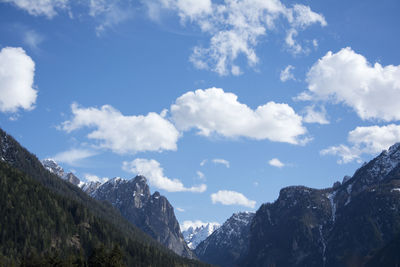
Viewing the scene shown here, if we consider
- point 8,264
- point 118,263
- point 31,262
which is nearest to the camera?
point 118,263

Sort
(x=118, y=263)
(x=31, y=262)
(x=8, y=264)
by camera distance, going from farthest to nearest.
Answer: (x=8, y=264) < (x=31, y=262) < (x=118, y=263)

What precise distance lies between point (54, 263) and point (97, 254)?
1422cm

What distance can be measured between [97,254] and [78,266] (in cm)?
2106

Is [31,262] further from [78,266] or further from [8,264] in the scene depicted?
[8,264]

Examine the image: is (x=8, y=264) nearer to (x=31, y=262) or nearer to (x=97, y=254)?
(x=31, y=262)

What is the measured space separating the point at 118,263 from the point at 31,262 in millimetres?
31385

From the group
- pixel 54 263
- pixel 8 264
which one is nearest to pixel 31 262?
pixel 54 263

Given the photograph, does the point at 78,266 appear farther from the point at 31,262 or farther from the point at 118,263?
the point at 118,263

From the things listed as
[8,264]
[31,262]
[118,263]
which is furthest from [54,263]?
[8,264]

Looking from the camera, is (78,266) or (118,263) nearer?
(118,263)

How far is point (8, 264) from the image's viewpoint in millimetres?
194000

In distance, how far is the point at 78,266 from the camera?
16350 cm

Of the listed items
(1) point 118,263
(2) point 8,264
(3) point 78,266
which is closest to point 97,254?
(1) point 118,263

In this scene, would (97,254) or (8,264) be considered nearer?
(97,254)
